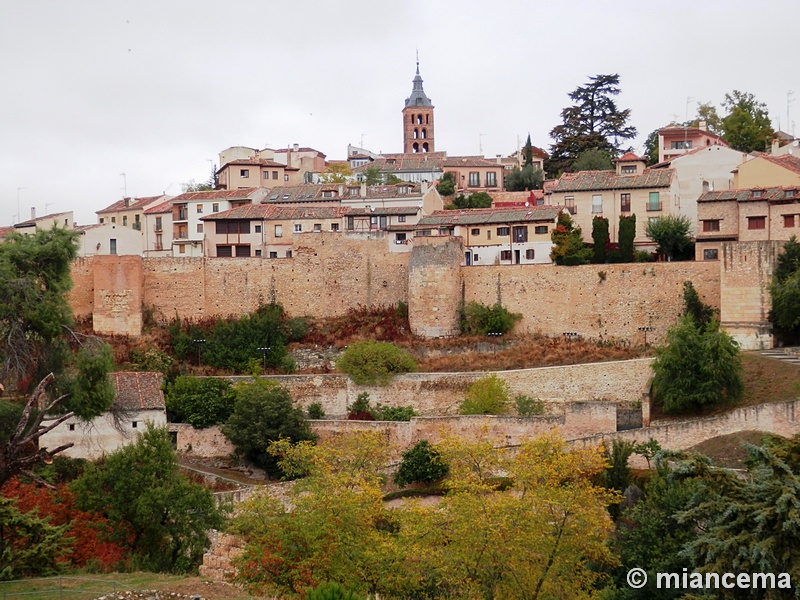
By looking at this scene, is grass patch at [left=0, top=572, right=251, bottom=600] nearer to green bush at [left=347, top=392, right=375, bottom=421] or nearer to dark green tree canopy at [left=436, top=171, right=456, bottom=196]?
green bush at [left=347, top=392, right=375, bottom=421]

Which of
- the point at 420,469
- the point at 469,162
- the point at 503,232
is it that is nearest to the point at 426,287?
the point at 503,232

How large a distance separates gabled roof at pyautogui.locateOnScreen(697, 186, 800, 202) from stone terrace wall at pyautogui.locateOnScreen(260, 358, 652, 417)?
24.3 ft

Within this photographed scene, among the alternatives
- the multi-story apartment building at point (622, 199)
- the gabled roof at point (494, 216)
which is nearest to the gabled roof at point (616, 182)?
the multi-story apartment building at point (622, 199)

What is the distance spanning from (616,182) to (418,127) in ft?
133

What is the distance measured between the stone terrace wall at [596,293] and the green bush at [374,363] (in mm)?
4998

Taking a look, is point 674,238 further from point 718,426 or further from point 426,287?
point 718,426

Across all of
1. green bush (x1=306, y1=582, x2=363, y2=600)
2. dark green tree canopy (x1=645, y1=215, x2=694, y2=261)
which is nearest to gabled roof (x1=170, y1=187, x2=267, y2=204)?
dark green tree canopy (x1=645, y1=215, x2=694, y2=261)

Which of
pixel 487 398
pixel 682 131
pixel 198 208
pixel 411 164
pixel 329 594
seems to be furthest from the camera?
pixel 411 164

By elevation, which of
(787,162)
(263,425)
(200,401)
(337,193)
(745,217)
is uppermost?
(787,162)

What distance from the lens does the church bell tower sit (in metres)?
88.3

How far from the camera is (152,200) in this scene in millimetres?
64000

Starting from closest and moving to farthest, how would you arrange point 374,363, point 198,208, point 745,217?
point 374,363, point 745,217, point 198,208

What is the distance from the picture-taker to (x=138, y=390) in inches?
1563

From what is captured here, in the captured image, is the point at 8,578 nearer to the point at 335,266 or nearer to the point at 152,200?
the point at 335,266
